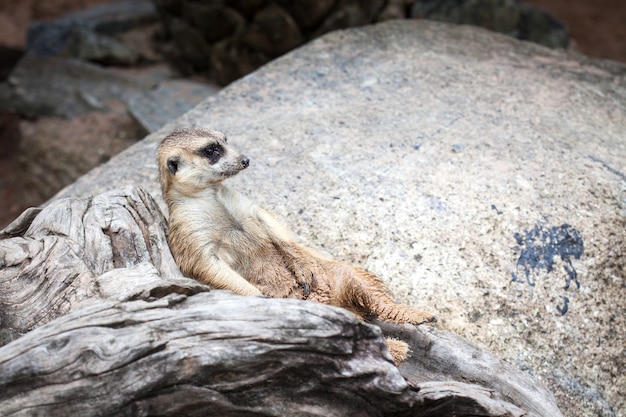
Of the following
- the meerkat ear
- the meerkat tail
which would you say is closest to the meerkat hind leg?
the meerkat tail

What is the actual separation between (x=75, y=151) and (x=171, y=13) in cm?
227

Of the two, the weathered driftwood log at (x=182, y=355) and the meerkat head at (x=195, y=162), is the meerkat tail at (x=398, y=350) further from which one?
the meerkat head at (x=195, y=162)

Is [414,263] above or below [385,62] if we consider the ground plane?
below

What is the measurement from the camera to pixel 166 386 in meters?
2.29

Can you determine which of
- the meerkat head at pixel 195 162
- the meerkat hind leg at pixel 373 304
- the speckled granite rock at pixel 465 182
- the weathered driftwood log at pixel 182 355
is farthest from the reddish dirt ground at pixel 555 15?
the meerkat hind leg at pixel 373 304

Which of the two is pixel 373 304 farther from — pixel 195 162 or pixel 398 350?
pixel 195 162

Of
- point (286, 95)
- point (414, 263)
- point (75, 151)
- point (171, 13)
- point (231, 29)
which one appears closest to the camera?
point (414, 263)

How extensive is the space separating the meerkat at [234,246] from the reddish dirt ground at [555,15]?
5749mm

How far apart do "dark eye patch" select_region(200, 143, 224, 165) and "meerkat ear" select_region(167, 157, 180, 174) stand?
0.42ft

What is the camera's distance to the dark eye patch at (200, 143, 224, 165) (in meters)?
3.28

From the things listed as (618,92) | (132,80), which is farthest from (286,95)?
(132,80)

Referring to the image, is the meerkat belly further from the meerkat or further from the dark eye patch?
the dark eye patch

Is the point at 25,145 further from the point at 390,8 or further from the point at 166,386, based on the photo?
the point at 166,386

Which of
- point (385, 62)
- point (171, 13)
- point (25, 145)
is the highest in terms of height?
point (385, 62)
